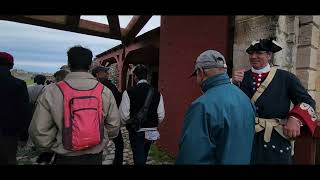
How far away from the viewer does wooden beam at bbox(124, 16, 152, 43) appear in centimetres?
727

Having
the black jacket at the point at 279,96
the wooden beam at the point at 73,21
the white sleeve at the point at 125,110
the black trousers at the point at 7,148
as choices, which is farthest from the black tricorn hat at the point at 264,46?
the wooden beam at the point at 73,21

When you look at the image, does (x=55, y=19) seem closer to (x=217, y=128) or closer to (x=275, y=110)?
(x=275, y=110)

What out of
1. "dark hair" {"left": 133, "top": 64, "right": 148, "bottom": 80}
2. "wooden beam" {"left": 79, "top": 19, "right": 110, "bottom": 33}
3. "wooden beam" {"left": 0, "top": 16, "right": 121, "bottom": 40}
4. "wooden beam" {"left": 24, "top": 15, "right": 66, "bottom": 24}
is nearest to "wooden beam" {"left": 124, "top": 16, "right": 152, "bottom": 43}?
"wooden beam" {"left": 0, "top": 16, "right": 121, "bottom": 40}

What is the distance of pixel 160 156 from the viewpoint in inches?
228

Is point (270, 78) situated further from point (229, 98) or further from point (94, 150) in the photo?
point (94, 150)

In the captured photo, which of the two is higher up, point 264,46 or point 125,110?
point 264,46

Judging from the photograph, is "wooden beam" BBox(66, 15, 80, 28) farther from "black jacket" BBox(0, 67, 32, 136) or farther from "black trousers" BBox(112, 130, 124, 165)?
"black jacket" BBox(0, 67, 32, 136)

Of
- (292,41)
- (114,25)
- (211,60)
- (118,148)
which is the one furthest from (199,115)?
(114,25)

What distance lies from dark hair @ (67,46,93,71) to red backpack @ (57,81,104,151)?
160 millimetres

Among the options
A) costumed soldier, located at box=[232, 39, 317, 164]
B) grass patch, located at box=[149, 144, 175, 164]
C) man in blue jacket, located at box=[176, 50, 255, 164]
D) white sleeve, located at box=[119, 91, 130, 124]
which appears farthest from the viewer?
grass patch, located at box=[149, 144, 175, 164]

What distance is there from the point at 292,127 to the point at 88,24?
5794 mm

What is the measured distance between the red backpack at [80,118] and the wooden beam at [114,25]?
4306mm

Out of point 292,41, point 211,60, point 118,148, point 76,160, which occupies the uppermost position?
point 292,41
